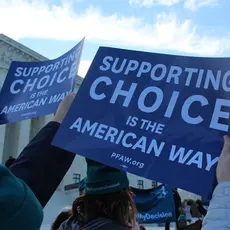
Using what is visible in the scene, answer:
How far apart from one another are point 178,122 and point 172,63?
347 millimetres

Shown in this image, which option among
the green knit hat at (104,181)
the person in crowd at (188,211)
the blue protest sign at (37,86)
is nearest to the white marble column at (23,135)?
the person in crowd at (188,211)

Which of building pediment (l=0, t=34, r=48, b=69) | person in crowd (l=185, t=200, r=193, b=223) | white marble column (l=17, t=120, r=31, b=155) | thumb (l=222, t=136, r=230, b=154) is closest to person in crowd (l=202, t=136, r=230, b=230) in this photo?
thumb (l=222, t=136, r=230, b=154)

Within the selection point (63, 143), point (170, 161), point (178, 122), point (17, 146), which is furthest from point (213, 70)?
point (17, 146)

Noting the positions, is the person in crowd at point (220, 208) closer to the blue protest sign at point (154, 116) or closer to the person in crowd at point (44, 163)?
the blue protest sign at point (154, 116)

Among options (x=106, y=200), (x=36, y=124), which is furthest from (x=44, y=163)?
(x=36, y=124)

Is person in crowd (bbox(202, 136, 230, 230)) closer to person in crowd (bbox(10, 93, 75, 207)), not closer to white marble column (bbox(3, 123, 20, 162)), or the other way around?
person in crowd (bbox(10, 93, 75, 207))

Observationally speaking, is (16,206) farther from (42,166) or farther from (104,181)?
(42,166)

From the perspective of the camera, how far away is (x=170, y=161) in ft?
5.79

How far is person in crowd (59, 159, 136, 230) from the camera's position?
4.92 feet

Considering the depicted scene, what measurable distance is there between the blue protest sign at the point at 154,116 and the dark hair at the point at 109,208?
211 mm

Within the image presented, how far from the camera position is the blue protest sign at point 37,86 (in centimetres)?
310

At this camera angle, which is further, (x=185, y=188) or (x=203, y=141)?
(x=203, y=141)

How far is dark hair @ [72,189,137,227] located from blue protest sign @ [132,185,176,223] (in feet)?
19.1

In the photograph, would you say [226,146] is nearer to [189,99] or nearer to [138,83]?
[189,99]
